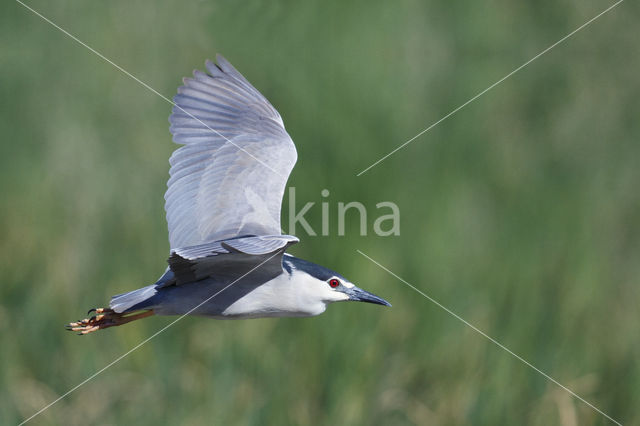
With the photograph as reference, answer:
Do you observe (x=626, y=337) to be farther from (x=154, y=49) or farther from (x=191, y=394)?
(x=154, y=49)

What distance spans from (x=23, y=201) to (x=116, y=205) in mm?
734

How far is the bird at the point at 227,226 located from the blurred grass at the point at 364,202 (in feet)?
4.64

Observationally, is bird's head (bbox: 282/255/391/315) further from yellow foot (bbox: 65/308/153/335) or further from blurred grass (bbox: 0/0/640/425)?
blurred grass (bbox: 0/0/640/425)

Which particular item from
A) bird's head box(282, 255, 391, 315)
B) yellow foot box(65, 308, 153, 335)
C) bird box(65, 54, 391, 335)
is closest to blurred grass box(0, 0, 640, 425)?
yellow foot box(65, 308, 153, 335)

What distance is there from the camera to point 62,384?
5.33 meters

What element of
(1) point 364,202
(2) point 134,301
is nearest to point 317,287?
(2) point 134,301

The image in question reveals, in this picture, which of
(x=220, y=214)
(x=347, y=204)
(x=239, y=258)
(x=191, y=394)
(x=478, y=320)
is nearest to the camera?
(x=239, y=258)

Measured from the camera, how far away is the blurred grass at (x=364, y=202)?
17.4 ft

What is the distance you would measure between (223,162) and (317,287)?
2.83ft

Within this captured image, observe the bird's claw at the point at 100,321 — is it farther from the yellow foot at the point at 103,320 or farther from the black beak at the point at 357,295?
the black beak at the point at 357,295

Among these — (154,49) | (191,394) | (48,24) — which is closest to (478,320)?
Answer: (191,394)

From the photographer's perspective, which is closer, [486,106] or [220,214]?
[220,214]

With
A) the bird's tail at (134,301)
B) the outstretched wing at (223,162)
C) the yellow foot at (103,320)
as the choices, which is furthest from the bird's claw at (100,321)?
the outstretched wing at (223,162)

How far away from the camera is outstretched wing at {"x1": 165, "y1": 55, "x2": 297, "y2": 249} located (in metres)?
3.93
